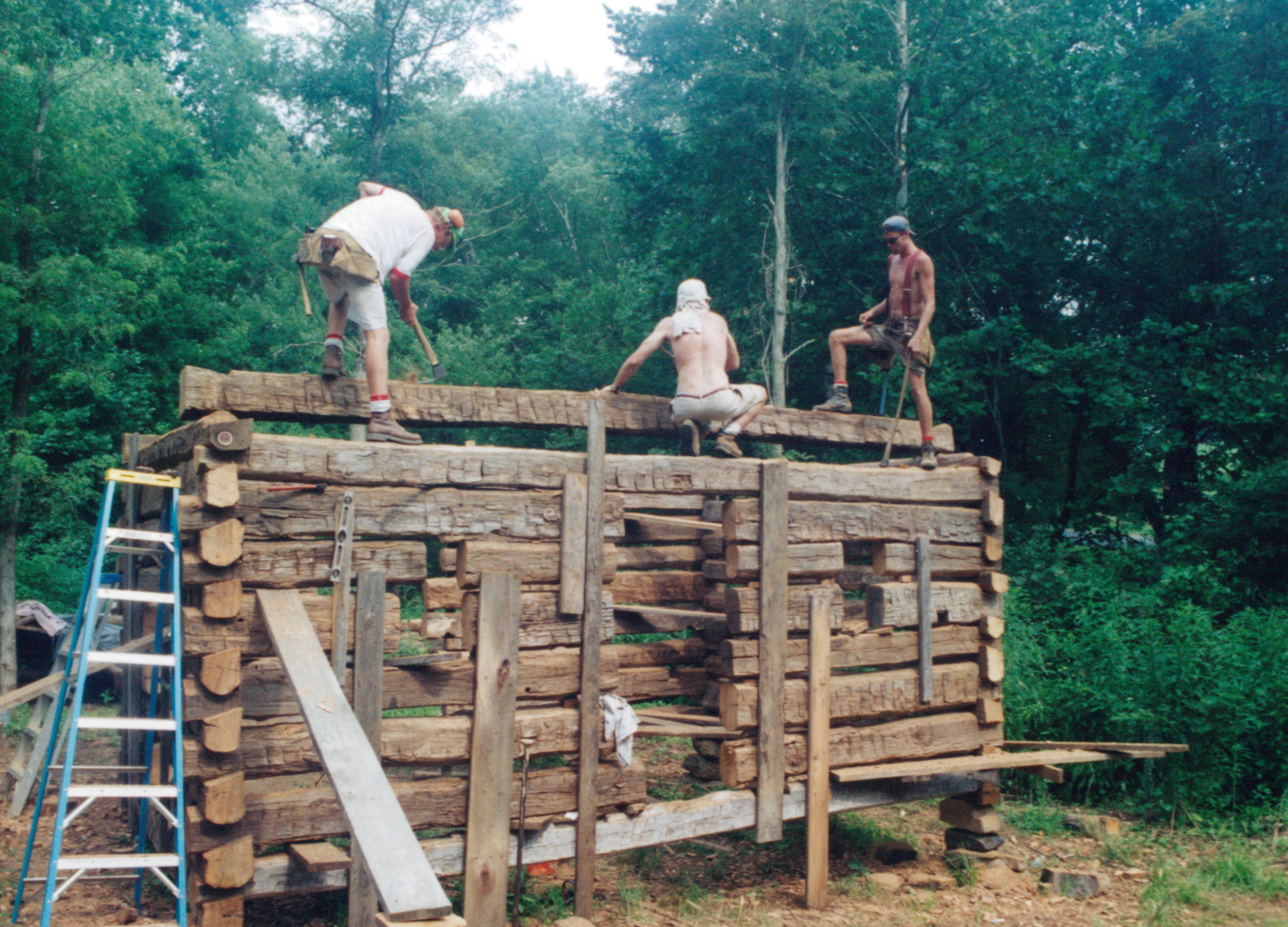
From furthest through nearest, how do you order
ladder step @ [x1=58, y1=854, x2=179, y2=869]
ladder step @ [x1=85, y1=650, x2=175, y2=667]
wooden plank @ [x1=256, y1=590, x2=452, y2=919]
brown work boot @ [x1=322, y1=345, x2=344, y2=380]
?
brown work boot @ [x1=322, y1=345, x2=344, y2=380] < ladder step @ [x1=85, y1=650, x2=175, y2=667] < ladder step @ [x1=58, y1=854, x2=179, y2=869] < wooden plank @ [x1=256, y1=590, x2=452, y2=919]

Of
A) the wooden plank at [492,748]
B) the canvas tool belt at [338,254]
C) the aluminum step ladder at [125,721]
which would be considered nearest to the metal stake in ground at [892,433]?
the wooden plank at [492,748]

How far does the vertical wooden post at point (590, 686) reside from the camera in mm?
6031

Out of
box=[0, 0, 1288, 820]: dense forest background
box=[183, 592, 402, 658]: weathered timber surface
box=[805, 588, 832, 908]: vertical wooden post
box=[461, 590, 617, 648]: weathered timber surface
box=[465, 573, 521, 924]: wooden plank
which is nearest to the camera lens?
box=[183, 592, 402, 658]: weathered timber surface

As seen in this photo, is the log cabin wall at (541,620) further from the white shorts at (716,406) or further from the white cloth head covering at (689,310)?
the white cloth head covering at (689,310)

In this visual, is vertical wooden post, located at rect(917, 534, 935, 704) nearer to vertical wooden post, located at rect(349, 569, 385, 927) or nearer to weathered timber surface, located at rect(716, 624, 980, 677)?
weathered timber surface, located at rect(716, 624, 980, 677)

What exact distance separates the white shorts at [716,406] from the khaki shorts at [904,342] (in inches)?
60.7

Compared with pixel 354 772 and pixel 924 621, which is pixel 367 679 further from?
pixel 924 621

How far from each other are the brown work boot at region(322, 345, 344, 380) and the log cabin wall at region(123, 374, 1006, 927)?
0.13 m

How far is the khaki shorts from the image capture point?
26.5 ft

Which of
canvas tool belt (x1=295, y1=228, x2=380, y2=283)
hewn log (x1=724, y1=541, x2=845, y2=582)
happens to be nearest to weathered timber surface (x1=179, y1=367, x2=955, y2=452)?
canvas tool belt (x1=295, y1=228, x2=380, y2=283)

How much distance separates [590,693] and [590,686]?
0.04 meters

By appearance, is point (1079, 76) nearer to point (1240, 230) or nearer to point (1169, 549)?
point (1240, 230)

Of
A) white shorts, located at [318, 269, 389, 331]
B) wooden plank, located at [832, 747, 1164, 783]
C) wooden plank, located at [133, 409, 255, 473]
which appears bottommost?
wooden plank, located at [832, 747, 1164, 783]

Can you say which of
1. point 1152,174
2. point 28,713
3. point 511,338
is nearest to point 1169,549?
point 1152,174
